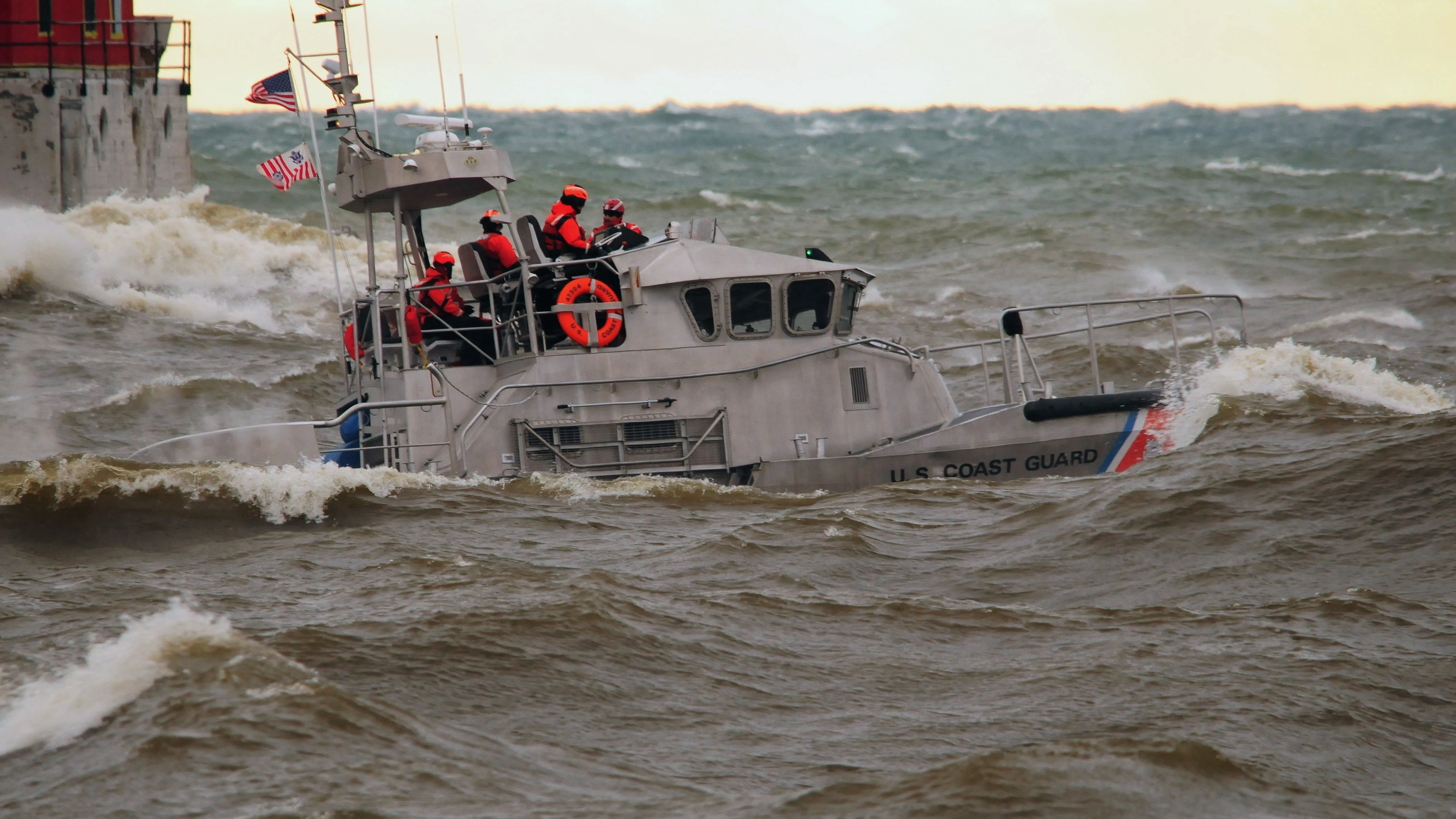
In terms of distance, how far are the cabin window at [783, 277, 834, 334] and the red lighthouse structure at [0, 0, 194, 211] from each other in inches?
793

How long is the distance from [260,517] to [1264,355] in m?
10.8

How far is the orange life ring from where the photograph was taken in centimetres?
1118

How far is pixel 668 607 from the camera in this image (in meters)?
7.12

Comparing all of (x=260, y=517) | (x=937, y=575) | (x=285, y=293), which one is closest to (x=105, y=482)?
(x=260, y=517)

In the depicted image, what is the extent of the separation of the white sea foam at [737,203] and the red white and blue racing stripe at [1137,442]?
27349 mm

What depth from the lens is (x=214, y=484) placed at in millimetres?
9883

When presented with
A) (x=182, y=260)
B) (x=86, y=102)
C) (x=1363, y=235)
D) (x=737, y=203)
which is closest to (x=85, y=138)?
(x=86, y=102)

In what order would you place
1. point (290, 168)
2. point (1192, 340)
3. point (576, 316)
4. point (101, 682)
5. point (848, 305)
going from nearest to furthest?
point (101, 682)
point (290, 168)
point (576, 316)
point (848, 305)
point (1192, 340)

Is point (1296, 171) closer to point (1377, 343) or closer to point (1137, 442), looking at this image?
point (1377, 343)

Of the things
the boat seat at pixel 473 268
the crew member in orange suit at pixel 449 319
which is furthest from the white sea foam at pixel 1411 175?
the crew member in orange suit at pixel 449 319

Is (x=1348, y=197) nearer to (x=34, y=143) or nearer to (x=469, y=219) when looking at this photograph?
(x=469, y=219)

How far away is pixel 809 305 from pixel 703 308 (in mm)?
935

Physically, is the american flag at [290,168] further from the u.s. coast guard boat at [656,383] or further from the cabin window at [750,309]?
the cabin window at [750,309]

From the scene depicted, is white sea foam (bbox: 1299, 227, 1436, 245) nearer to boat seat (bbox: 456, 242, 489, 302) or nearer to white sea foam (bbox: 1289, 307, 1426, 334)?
white sea foam (bbox: 1289, 307, 1426, 334)
